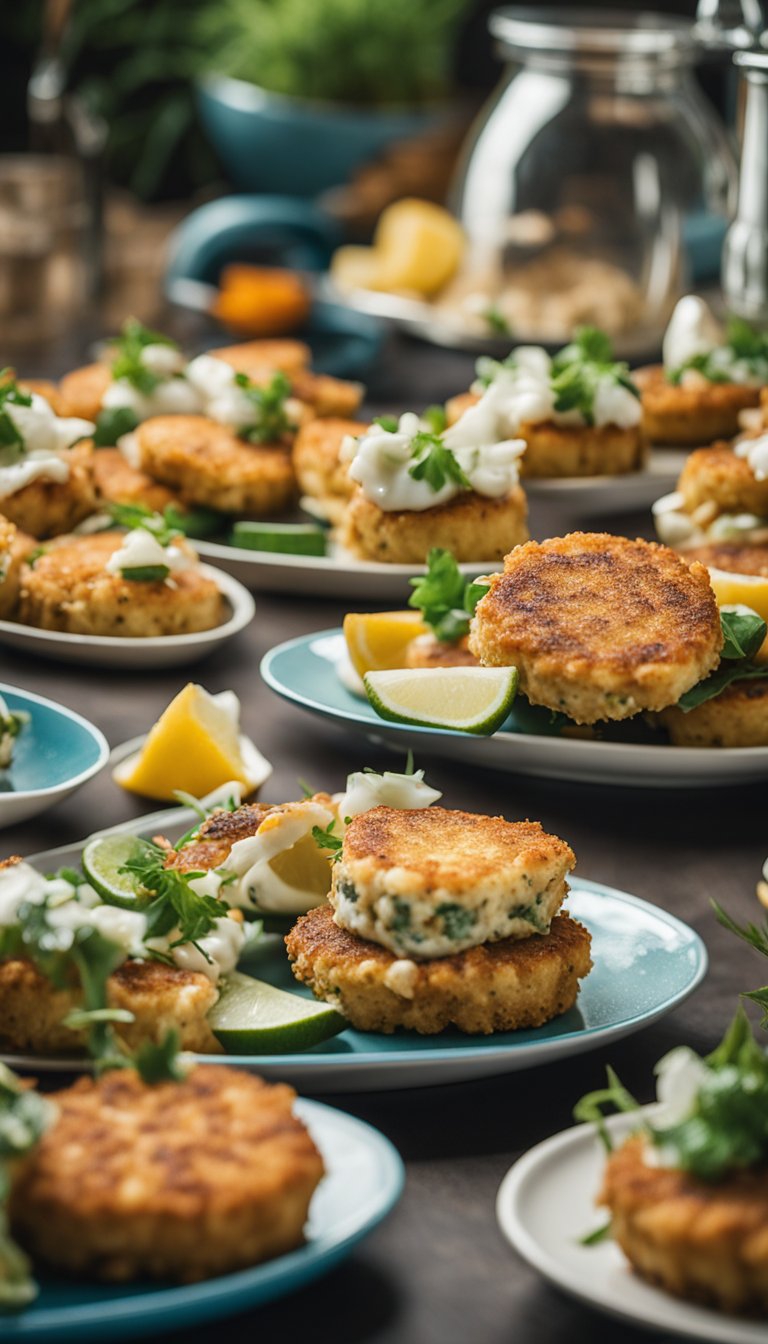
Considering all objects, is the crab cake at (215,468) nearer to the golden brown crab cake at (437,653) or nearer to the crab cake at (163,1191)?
the golden brown crab cake at (437,653)

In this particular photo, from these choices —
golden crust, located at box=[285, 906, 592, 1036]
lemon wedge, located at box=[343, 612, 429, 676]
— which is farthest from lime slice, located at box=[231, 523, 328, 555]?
golden crust, located at box=[285, 906, 592, 1036]

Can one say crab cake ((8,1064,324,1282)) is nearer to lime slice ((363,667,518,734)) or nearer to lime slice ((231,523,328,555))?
lime slice ((363,667,518,734))

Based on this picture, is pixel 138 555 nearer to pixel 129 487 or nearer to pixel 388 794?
pixel 129 487

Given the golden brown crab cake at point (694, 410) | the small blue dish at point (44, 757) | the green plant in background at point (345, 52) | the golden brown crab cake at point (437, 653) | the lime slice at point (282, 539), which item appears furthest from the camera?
the green plant in background at point (345, 52)

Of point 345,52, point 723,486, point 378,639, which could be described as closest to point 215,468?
point 378,639

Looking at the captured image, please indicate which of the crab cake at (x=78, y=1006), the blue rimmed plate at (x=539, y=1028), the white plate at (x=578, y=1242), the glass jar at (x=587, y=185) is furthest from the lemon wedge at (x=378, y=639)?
the glass jar at (x=587, y=185)

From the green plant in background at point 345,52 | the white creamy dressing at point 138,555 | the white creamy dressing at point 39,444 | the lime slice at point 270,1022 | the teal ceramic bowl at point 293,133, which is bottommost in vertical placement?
the lime slice at point 270,1022
